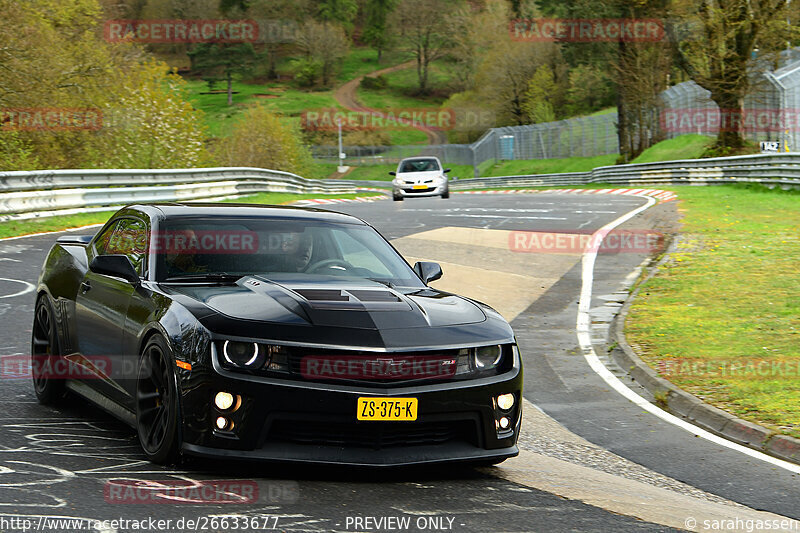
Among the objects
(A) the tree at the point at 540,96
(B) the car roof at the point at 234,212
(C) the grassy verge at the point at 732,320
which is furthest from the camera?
(A) the tree at the point at 540,96

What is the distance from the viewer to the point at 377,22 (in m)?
174

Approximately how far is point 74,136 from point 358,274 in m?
30.5

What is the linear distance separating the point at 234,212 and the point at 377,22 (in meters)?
172

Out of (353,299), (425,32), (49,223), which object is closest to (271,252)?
(353,299)

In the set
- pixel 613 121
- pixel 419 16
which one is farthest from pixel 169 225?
pixel 419 16

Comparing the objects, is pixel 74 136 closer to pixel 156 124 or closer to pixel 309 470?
pixel 156 124

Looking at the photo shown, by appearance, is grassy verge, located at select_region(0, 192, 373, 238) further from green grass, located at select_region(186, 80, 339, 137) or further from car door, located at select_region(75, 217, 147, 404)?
green grass, located at select_region(186, 80, 339, 137)

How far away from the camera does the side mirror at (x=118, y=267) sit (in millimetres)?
6117

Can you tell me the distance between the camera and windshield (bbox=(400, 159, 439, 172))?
36.5 m

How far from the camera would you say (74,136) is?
34750 mm

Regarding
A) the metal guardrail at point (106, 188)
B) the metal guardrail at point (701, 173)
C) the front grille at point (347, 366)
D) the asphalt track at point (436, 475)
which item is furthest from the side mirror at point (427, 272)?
the metal guardrail at point (701, 173)

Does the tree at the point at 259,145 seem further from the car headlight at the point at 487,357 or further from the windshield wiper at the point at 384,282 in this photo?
the car headlight at the point at 487,357

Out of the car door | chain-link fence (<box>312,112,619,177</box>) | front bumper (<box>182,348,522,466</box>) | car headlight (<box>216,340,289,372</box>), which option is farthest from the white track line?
chain-link fence (<box>312,112,619,177</box>)

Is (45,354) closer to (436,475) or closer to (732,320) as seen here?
(436,475)
